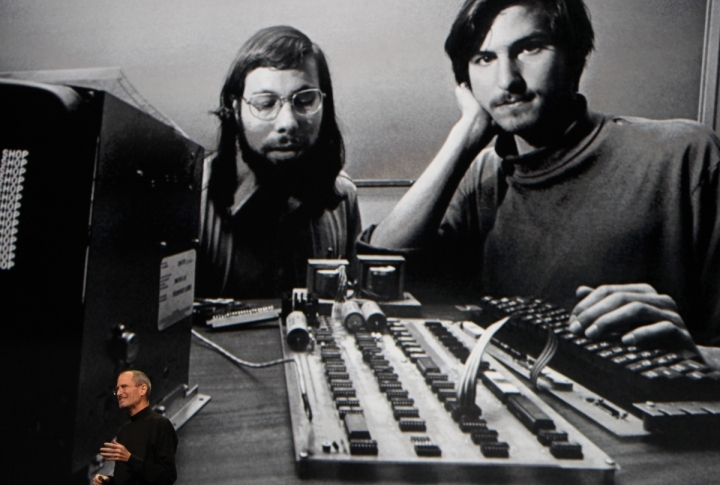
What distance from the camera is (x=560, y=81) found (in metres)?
1.26

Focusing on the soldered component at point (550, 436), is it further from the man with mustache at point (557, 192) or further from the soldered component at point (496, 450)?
the man with mustache at point (557, 192)

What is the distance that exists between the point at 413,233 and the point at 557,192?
35 centimetres

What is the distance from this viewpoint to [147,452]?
58 centimetres

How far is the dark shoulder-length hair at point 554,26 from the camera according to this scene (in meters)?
1.26

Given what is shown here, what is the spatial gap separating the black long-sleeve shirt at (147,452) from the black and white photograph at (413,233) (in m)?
0.01

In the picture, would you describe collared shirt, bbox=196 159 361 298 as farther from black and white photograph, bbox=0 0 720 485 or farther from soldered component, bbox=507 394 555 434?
soldered component, bbox=507 394 555 434

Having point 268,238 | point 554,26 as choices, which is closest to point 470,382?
point 268,238

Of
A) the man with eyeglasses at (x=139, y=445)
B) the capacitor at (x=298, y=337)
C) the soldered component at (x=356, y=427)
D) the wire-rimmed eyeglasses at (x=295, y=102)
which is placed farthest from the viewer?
the wire-rimmed eyeglasses at (x=295, y=102)

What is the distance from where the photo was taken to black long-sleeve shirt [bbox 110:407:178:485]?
57 cm

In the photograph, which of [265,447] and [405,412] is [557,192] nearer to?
[405,412]

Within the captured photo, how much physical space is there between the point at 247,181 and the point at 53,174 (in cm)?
88

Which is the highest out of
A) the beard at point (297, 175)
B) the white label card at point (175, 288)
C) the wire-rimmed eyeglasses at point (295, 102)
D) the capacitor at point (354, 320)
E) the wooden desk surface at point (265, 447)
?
the wire-rimmed eyeglasses at point (295, 102)

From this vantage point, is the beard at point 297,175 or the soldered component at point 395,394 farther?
the beard at point 297,175

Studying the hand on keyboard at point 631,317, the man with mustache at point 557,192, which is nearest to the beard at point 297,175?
the man with mustache at point 557,192
